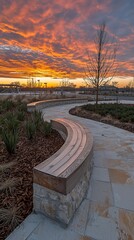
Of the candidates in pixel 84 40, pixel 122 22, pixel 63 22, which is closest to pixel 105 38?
pixel 84 40

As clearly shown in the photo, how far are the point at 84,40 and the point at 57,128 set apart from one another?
8.59 metres

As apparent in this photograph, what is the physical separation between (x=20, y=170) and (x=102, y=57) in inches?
410

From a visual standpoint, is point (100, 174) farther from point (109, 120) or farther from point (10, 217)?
point (109, 120)

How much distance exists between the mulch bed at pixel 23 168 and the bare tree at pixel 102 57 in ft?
26.3

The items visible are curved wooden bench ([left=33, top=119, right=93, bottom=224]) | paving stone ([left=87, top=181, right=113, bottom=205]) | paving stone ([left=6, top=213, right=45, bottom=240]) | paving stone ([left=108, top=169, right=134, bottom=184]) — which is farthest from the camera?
paving stone ([left=108, top=169, right=134, bottom=184])

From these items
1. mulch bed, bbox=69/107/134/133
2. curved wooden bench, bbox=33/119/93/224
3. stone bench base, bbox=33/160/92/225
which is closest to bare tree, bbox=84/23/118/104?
mulch bed, bbox=69/107/134/133

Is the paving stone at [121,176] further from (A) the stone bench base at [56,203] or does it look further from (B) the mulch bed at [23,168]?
(B) the mulch bed at [23,168]

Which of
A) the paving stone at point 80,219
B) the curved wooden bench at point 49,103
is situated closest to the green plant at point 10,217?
the paving stone at point 80,219

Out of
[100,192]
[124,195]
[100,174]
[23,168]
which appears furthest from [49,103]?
[124,195]

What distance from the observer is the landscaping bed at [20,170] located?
1.93 m

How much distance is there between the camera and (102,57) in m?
11.3

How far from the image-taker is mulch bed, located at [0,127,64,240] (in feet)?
6.95

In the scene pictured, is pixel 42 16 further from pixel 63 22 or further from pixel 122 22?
pixel 122 22

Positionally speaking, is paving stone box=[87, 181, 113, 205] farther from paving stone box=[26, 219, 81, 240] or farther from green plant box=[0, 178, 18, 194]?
green plant box=[0, 178, 18, 194]
